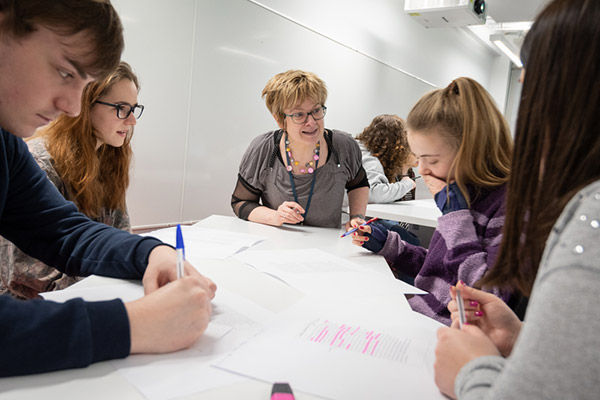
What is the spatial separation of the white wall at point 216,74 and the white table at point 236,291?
0.92 m

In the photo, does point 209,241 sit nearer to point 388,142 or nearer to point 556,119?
point 556,119

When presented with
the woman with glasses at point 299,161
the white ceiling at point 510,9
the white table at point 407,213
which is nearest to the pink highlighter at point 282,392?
the woman with glasses at point 299,161

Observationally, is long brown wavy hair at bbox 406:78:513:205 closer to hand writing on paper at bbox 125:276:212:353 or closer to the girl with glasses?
the girl with glasses

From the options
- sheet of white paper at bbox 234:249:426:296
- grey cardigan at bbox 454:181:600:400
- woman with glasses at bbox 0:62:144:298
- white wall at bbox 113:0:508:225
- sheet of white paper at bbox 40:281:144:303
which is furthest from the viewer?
white wall at bbox 113:0:508:225

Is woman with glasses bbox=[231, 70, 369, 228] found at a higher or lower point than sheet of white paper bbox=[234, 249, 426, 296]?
higher

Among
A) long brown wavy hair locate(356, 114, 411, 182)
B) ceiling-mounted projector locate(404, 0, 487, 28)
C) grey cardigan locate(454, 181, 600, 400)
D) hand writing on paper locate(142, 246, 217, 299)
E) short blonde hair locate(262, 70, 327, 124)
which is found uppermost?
ceiling-mounted projector locate(404, 0, 487, 28)

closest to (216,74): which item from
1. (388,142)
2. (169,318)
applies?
(388,142)

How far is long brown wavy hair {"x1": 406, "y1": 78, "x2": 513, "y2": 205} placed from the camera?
1128 mm

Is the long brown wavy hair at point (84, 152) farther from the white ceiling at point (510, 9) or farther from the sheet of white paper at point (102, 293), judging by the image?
the white ceiling at point (510, 9)

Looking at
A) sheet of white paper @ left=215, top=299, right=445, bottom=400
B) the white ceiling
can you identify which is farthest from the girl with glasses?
the white ceiling

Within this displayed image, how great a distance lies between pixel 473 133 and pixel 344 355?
2.40 ft

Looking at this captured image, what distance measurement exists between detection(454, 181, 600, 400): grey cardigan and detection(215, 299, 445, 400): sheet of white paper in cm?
21

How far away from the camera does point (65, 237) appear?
100cm

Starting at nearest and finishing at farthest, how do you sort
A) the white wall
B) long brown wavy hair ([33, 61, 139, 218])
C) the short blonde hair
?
long brown wavy hair ([33, 61, 139, 218]) → the short blonde hair → the white wall
